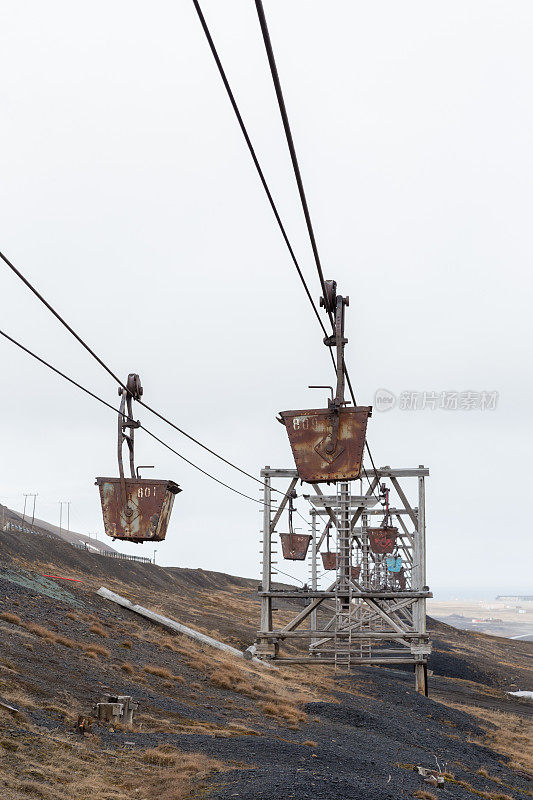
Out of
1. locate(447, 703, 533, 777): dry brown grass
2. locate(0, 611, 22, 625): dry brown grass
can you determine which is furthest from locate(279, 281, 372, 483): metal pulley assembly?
locate(447, 703, 533, 777): dry brown grass

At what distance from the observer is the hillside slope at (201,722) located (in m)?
13.6

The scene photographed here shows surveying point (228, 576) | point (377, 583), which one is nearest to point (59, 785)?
point (377, 583)

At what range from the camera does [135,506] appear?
1115 cm

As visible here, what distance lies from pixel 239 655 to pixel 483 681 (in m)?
19.8

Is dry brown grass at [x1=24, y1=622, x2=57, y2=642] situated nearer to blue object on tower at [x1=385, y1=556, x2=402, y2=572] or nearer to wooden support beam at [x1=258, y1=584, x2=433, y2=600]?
wooden support beam at [x1=258, y1=584, x2=433, y2=600]

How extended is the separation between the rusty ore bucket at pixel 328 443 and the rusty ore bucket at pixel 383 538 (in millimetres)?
17442

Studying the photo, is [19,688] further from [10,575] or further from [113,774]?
[10,575]

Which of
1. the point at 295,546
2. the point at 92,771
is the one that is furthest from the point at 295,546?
the point at 92,771

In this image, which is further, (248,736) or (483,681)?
(483,681)

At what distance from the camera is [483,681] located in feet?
151

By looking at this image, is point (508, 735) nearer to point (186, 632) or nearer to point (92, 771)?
point (186, 632)

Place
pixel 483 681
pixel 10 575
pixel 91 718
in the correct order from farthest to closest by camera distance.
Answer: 1. pixel 483 681
2. pixel 10 575
3. pixel 91 718

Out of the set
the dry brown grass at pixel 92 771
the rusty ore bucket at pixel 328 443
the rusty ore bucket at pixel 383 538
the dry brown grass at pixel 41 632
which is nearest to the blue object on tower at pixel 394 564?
the rusty ore bucket at pixel 383 538

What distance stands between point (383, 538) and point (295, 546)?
10.3ft
